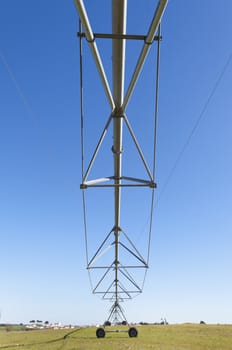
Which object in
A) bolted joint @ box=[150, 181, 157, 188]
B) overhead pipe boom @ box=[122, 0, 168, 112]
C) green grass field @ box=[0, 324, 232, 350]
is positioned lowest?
green grass field @ box=[0, 324, 232, 350]

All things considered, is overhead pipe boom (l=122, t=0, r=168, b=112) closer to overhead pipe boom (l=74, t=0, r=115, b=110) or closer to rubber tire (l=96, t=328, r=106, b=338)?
overhead pipe boom (l=74, t=0, r=115, b=110)

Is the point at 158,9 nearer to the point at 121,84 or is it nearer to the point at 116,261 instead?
the point at 121,84

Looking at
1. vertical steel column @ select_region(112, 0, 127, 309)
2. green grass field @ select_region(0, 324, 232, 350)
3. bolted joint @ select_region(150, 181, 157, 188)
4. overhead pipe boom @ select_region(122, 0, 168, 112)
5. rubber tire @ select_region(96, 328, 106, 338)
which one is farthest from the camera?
rubber tire @ select_region(96, 328, 106, 338)

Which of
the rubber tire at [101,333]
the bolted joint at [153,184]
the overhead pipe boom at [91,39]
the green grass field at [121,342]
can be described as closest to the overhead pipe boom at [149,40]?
the overhead pipe boom at [91,39]

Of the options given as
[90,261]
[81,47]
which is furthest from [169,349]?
[81,47]

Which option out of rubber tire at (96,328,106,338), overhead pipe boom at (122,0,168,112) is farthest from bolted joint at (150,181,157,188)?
rubber tire at (96,328,106,338)

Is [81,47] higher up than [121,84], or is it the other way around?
[81,47]

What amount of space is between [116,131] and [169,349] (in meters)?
12.7

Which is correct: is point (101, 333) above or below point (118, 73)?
below

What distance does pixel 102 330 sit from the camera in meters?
24.6

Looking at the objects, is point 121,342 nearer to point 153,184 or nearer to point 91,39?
point 153,184

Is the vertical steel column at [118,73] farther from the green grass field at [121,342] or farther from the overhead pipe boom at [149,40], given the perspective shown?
the green grass field at [121,342]

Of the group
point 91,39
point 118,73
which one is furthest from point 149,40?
point 91,39

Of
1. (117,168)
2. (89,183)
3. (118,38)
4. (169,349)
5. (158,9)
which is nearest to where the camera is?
(158,9)
